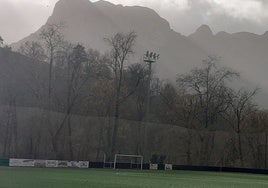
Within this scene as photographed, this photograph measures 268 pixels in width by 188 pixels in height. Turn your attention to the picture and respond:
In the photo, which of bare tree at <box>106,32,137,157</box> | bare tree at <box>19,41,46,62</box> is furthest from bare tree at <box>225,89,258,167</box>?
bare tree at <box>19,41,46,62</box>

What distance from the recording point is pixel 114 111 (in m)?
63.7

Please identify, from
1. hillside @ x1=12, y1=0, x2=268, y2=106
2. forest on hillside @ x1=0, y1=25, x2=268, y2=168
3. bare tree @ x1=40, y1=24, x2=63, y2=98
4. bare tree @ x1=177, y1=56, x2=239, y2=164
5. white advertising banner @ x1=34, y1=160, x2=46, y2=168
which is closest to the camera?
white advertising banner @ x1=34, y1=160, x2=46, y2=168

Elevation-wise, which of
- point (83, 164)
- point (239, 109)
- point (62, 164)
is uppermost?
point (239, 109)

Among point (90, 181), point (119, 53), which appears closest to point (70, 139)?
point (119, 53)

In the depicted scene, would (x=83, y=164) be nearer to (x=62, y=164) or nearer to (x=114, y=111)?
(x=62, y=164)

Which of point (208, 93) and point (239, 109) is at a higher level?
point (208, 93)

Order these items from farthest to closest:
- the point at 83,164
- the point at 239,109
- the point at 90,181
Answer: the point at 239,109, the point at 83,164, the point at 90,181

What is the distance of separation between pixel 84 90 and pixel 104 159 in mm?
11484

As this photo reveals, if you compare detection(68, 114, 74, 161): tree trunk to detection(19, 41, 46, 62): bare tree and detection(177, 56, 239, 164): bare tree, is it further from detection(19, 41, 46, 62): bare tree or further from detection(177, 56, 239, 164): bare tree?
detection(177, 56, 239, 164): bare tree

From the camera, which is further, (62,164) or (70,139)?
(70,139)

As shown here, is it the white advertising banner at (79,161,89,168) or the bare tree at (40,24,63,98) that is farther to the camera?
the bare tree at (40,24,63,98)

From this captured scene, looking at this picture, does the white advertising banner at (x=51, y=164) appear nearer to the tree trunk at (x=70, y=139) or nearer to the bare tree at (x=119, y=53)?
the tree trunk at (x=70, y=139)

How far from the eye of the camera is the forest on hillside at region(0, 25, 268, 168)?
187 ft

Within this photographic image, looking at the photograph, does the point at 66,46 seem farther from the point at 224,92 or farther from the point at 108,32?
the point at 108,32
